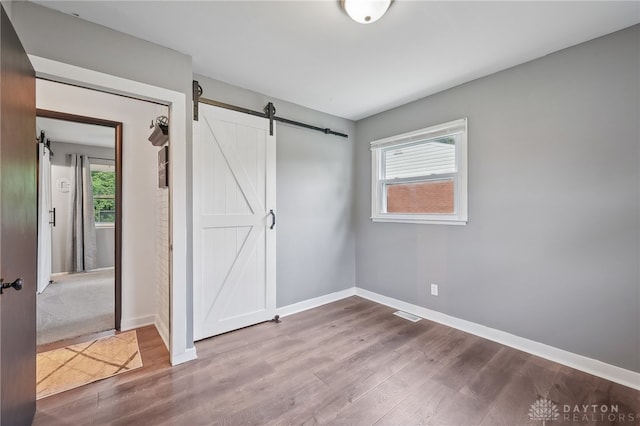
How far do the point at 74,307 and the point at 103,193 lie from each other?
2.30 m

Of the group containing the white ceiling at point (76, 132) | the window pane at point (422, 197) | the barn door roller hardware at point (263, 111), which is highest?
the white ceiling at point (76, 132)

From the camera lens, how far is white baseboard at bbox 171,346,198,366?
7.28 feet

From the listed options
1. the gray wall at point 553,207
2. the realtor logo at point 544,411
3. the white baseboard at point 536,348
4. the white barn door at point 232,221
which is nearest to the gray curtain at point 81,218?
the white barn door at point 232,221

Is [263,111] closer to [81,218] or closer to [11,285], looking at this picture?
[11,285]

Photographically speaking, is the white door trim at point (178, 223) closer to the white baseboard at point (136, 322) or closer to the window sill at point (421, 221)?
the white baseboard at point (136, 322)

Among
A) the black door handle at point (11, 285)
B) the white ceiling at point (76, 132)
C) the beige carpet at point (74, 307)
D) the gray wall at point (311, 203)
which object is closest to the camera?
the black door handle at point (11, 285)

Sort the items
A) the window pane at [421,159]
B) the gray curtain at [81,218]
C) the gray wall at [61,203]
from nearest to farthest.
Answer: the window pane at [421,159]
the gray wall at [61,203]
the gray curtain at [81,218]

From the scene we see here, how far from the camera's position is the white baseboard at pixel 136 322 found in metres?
2.87

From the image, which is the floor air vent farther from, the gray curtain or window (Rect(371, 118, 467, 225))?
the gray curtain

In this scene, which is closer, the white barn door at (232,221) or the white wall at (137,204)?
the white barn door at (232,221)

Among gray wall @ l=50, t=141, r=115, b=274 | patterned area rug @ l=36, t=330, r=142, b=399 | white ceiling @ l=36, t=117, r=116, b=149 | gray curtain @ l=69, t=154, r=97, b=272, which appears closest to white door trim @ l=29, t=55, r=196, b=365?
patterned area rug @ l=36, t=330, r=142, b=399

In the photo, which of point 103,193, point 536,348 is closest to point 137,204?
point 103,193

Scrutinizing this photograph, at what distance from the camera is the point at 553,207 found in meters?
2.27

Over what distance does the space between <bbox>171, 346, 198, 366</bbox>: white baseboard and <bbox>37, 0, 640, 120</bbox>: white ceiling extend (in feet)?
8.19
